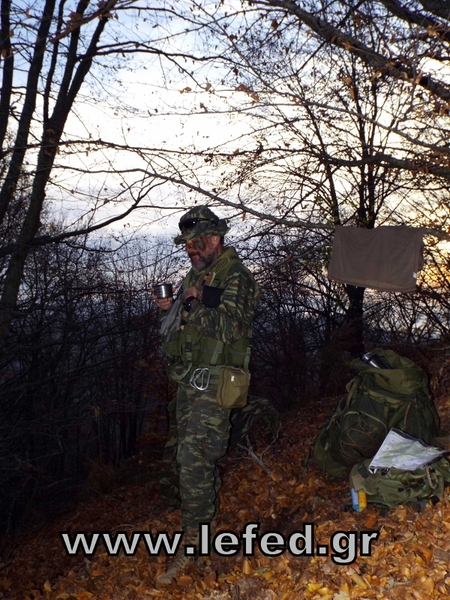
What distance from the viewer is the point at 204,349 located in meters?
4.12

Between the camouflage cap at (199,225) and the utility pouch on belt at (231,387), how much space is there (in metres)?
1.06

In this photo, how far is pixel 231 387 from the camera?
3.93 metres

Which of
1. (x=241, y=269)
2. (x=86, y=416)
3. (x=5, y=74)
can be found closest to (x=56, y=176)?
(x=5, y=74)

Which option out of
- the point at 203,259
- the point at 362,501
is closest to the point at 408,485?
the point at 362,501

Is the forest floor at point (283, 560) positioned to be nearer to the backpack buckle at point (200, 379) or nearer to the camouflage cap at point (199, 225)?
the backpack buckle at point (200, 379)

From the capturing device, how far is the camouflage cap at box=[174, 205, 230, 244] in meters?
4.18

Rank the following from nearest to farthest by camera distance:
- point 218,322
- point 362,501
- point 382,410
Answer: point 218,322 < point 362,501 < point 382,410

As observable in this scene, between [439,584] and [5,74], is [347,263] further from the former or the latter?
[5,74]

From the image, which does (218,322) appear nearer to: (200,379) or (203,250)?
(200,379)

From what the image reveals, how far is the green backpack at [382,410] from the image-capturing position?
467cm

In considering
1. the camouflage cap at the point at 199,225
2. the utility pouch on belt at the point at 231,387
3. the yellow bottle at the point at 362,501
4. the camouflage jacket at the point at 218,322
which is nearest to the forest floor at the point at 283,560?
the yellow bottle at the point at 362,501

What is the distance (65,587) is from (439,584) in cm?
307

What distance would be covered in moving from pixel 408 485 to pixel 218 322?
1.84m

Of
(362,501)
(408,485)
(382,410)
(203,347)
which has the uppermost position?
(203,347)
